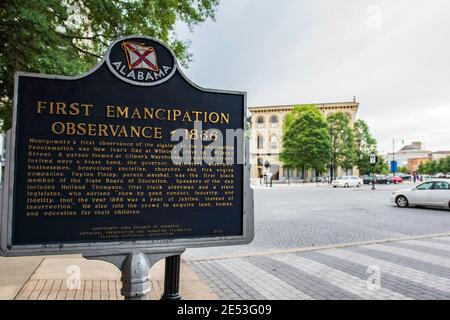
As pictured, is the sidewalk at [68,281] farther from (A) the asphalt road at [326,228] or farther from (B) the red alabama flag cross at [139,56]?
(B) the red alabama flag cross at [139,56]

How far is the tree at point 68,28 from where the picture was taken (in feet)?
22.0

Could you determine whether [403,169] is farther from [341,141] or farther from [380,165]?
[341,141]

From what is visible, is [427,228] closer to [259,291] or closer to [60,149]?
[259,291]

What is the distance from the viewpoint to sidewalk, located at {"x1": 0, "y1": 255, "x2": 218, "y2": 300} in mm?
4449

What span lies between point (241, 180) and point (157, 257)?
108cm

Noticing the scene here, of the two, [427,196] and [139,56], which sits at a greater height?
[139,56]

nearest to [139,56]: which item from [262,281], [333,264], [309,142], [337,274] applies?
[262,281]

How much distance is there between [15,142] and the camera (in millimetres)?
2881

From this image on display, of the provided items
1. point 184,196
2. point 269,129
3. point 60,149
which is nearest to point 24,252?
point 60,149

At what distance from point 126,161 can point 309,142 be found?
50164 millimetres

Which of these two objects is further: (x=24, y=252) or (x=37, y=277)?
(x=37, y=277)

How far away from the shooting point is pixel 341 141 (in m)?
58.1

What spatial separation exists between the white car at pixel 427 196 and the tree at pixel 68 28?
13012mm

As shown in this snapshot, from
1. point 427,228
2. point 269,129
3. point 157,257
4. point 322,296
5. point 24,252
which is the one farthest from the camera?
point 269,129
